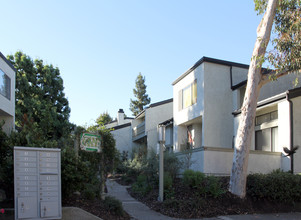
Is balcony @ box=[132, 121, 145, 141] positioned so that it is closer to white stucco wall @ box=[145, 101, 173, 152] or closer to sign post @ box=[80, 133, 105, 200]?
white stucco wall @ box=[145, 101, 173, 152]

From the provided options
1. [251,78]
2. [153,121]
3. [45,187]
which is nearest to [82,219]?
[45,187]

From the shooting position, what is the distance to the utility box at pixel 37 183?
7.52 m

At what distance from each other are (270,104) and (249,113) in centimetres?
421

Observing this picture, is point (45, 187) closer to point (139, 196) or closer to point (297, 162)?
point (139, 196)

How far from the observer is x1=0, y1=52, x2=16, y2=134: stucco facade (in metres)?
17.5

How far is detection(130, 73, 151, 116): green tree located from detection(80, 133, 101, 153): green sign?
151 feet

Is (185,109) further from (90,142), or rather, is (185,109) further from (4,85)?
(90,142)

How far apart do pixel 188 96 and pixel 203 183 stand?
8956 millimetres

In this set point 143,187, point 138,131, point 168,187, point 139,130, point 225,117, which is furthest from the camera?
point 138,131

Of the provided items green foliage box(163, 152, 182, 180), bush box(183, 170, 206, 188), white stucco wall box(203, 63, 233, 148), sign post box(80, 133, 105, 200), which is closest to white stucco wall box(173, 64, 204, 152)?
white stucco wall box(203, 63, 233, 148)

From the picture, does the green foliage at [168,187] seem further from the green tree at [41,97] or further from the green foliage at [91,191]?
the green tree at [41,97]

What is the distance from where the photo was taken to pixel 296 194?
11.8 meters

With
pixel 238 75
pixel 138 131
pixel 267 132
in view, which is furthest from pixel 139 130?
pixel 267 132

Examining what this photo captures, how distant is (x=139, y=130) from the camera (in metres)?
32.1
